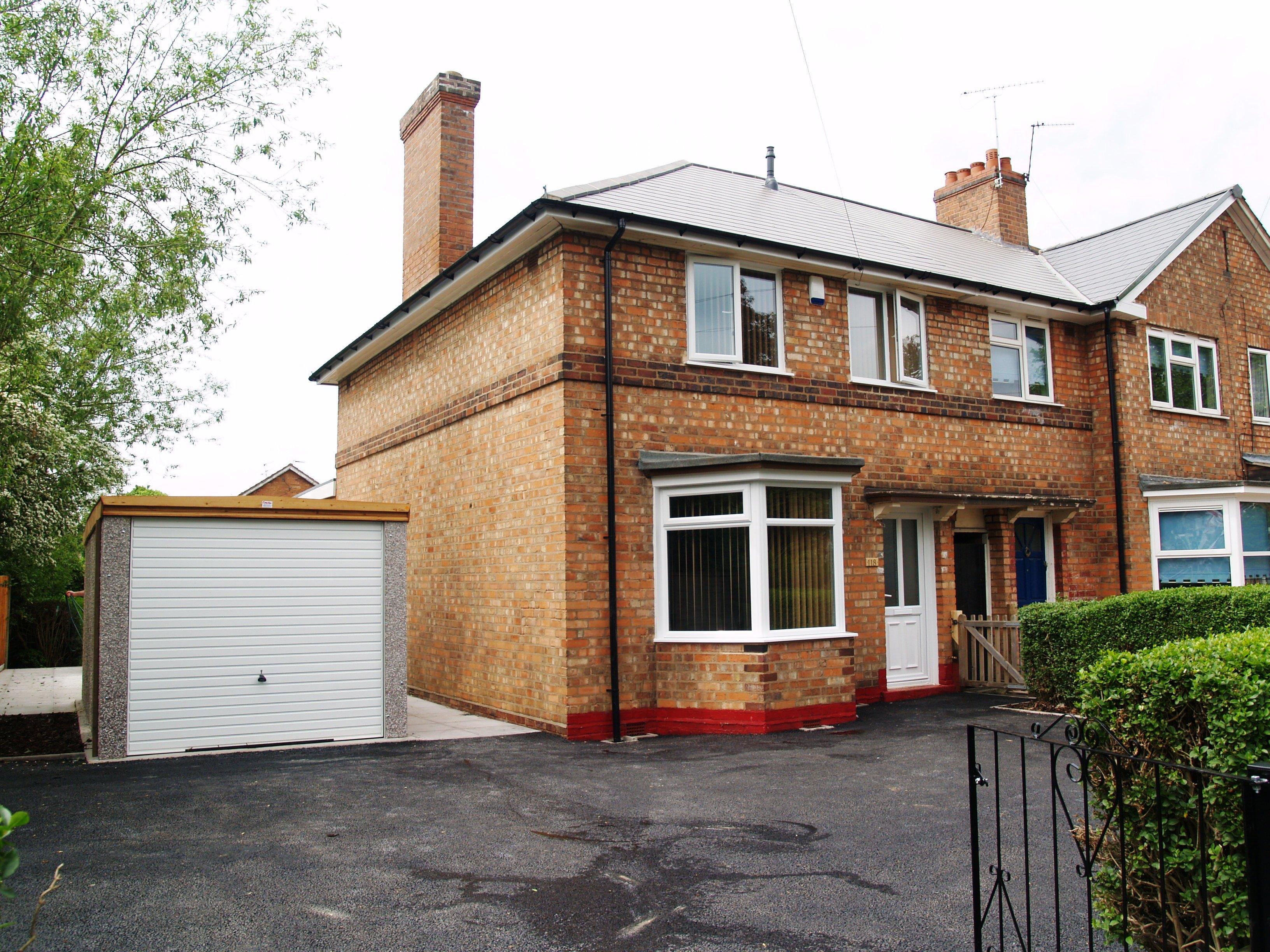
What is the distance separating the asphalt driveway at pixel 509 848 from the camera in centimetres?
471

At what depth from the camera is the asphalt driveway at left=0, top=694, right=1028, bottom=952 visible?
471cm

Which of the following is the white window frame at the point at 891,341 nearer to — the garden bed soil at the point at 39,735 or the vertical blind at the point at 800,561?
the vertical blind at the point at 800,561

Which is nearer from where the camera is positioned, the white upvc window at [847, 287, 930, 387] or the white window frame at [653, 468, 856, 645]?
the white window frame at [653, 468, 856, 645]

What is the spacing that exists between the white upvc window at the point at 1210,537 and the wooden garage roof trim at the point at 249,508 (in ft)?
37.2

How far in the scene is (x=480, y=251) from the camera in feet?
36.7

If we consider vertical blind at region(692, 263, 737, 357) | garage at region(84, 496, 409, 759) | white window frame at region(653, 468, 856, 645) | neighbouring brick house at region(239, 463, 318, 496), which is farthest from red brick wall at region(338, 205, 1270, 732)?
neighbouring brick house at region(239, 463, 318, 496)

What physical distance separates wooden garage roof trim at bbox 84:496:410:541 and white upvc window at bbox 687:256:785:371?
3905 mm

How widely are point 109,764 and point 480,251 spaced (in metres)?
6.47

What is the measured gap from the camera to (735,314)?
452 inches

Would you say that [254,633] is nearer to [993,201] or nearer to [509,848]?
[509,848]

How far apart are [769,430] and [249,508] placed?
585 cm

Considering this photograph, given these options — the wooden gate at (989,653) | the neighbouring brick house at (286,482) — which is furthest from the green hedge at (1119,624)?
the neighbouring brick house at (286,482)

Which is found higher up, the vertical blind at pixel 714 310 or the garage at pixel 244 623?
the vertical blind at pixel 714 310

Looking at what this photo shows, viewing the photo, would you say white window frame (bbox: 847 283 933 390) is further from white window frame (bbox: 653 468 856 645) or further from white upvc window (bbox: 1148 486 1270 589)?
white upvc window (bbox: 1148 486 1270 589)
